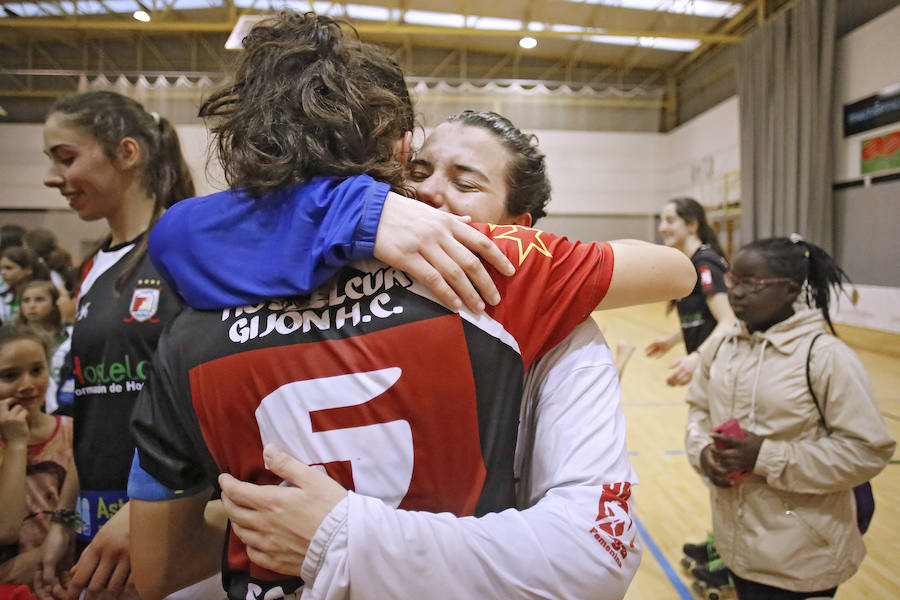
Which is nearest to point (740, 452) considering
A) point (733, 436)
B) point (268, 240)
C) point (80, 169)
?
point (733, 436)

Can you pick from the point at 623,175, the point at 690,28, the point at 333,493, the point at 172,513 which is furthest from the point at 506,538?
the point at 623,175

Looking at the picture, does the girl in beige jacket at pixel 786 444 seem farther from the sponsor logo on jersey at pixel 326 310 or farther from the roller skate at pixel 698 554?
the sponsor logo on jersey at pixel 326 310

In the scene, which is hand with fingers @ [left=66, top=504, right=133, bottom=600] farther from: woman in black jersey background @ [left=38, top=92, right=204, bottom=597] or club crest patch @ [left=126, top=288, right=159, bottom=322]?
club crest patch @ [left=126, top=288, right=159, bottom=322]

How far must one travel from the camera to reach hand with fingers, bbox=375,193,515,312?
781mm

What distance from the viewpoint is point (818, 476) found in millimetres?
1826

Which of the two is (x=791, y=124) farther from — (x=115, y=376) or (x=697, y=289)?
(x=115, y=376)

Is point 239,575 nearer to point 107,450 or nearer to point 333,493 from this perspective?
point 333,493

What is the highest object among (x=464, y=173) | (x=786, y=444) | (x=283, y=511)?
(x=464, y=173)

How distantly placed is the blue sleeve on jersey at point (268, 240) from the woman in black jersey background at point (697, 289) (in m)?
2.75

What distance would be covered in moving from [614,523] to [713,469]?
4.95ft

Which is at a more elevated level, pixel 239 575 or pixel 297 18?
pixel 297 18

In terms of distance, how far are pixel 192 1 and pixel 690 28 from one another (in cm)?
1032

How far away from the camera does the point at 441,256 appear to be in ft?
2.58

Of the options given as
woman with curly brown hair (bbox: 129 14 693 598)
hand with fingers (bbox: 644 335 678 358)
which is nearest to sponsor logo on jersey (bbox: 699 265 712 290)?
hand with fingers (bbox: 644 335 678 358)
